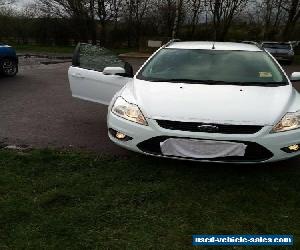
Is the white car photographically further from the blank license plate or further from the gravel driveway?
the gravel driveway

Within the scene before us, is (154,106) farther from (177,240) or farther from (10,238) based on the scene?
(10,238)

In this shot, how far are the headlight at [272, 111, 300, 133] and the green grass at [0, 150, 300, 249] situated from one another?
22.7 inches

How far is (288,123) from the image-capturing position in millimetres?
3979

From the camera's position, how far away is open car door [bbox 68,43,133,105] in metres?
5.55

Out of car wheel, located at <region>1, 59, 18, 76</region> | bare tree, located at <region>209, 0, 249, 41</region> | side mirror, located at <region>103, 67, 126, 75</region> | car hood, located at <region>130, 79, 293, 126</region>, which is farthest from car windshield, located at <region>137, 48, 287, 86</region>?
bare tree, located at <region>209, 0, 249, 41</region>

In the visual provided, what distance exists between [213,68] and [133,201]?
226 centimetres

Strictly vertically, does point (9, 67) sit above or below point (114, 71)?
below

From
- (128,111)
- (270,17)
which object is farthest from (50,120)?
(270,17)

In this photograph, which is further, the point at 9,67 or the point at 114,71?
the point at 9,67

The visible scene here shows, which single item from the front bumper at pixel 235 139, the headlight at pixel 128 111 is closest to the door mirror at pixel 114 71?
the headlight at pixel 128 111

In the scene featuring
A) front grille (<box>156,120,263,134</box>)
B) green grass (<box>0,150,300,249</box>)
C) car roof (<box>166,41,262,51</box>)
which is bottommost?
green grass (<box>0,150,300,249</box>)

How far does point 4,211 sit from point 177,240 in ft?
4.82

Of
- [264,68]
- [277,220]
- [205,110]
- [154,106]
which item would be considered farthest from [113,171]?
[264,68]

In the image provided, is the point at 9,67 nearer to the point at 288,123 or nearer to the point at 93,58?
the point at 93,58
